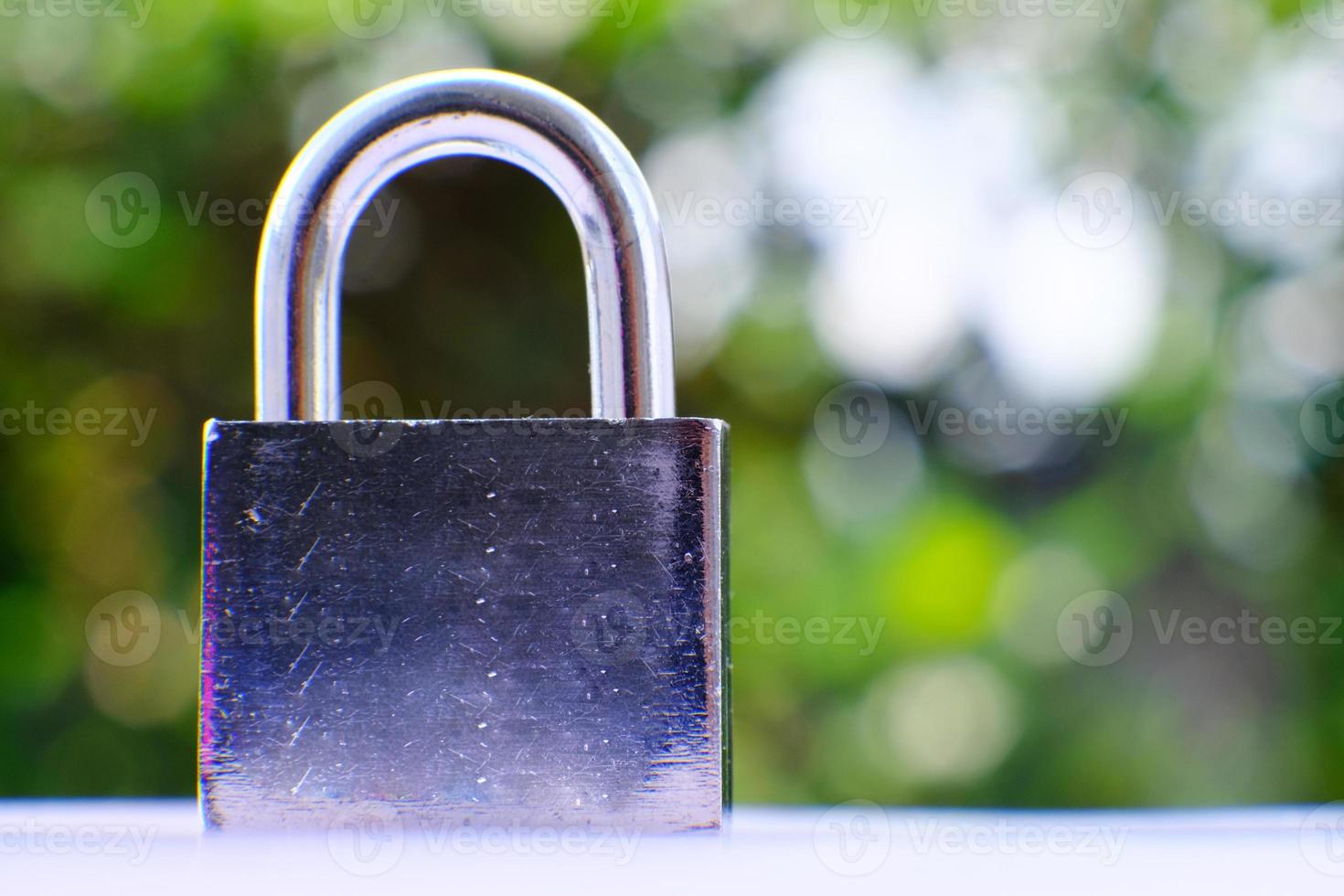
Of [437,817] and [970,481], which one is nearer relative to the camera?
[437,817]

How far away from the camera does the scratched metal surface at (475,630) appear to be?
0.39m

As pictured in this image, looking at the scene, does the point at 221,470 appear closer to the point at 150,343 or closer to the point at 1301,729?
the point at 150,343

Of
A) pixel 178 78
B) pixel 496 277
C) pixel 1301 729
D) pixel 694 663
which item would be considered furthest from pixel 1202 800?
pixel 178 78

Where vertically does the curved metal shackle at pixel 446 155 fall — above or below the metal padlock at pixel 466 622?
above

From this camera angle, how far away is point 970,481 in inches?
80.8

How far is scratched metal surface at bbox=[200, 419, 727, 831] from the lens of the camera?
390 millimetres

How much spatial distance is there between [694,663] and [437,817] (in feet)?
0.35

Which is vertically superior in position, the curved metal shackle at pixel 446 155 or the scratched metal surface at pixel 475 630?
the curved metal shackle at pixel 446 155

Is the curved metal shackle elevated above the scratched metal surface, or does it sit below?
above

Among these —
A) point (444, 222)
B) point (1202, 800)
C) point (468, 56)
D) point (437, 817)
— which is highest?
point (468, 56)

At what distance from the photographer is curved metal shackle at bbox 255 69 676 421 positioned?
445 millimetres

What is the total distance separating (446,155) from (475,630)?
0.63 ft

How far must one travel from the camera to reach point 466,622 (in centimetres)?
39

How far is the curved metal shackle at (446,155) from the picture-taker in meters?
0.45
